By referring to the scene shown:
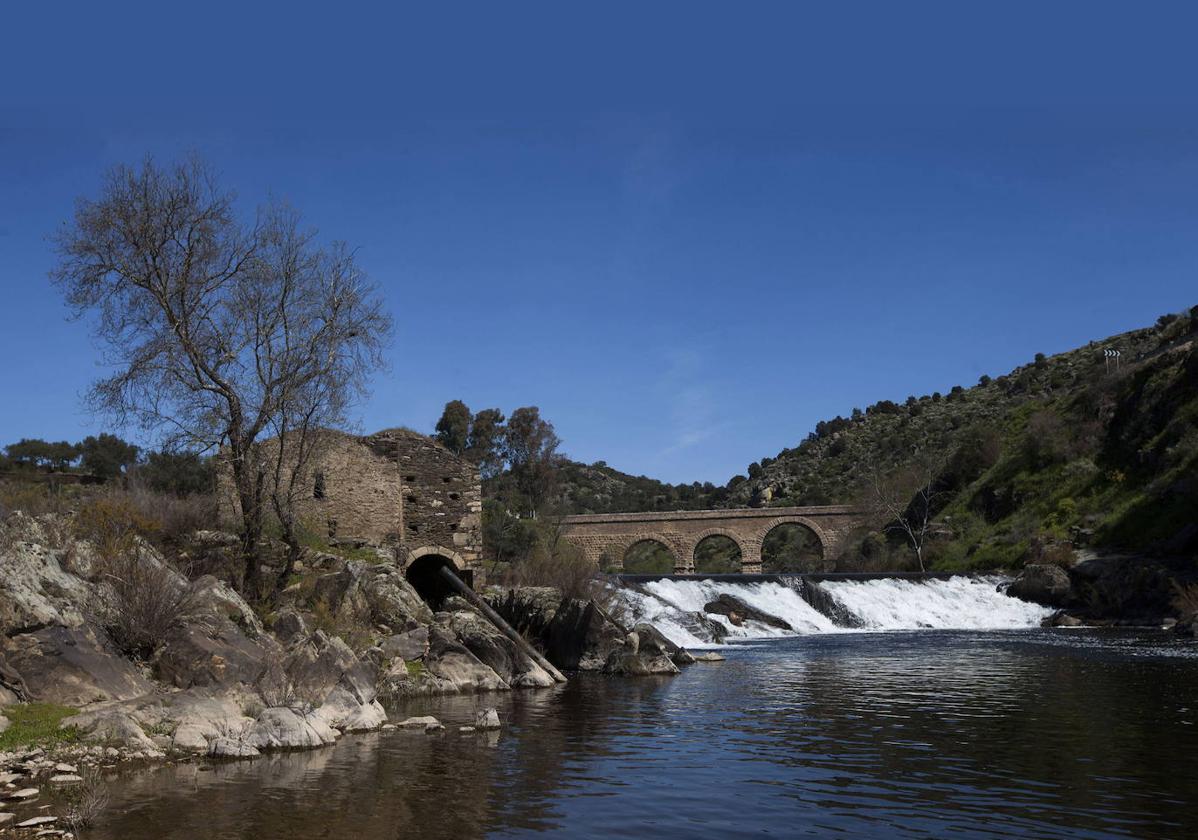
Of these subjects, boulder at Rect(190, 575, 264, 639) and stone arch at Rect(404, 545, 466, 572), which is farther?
stone arch at Rect(404, 545, 466, 572)

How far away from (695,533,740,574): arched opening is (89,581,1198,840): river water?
60720mm

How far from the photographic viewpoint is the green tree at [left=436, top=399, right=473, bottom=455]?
76.6m

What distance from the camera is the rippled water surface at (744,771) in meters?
8.60

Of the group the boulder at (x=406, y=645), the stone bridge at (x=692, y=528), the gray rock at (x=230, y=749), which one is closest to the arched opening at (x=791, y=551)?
the stone bridge at (x=692, y=528)

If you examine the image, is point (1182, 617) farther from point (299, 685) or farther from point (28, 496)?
point (28, 496)

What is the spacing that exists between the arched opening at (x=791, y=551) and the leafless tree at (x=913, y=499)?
6.06 meters

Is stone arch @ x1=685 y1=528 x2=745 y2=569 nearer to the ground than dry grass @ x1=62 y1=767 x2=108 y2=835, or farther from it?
farther from it

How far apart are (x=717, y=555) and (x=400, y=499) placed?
6234 cm

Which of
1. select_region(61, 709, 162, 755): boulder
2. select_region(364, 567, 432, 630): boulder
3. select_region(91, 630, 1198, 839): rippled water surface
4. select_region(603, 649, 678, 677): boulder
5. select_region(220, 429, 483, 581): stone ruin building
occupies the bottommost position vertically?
select_region(91, 630, 1198, 839): rippled water surface

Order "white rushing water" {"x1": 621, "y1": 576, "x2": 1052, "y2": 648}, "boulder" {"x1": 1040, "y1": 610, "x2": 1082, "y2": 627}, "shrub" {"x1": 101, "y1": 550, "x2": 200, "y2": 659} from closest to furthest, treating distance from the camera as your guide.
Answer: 1. "shrub" {"x1": 101, "y1": 550, "x2": 200, "y2": 659}
2. "boulder" {"x1": 1040, "y1": 610, "x2": 1082, "y2": 627}
3. "white rushing water" {"x1": 621, "y1": 576, "x2": 1052, "y2": 648}

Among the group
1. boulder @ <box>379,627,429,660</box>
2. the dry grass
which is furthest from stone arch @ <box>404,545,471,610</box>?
the dry grass

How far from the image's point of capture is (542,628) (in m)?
24.0

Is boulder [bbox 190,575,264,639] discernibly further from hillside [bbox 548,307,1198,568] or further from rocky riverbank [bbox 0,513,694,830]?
hillside [bbox 548,307,1198,568]

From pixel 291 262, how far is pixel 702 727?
13.9 m
